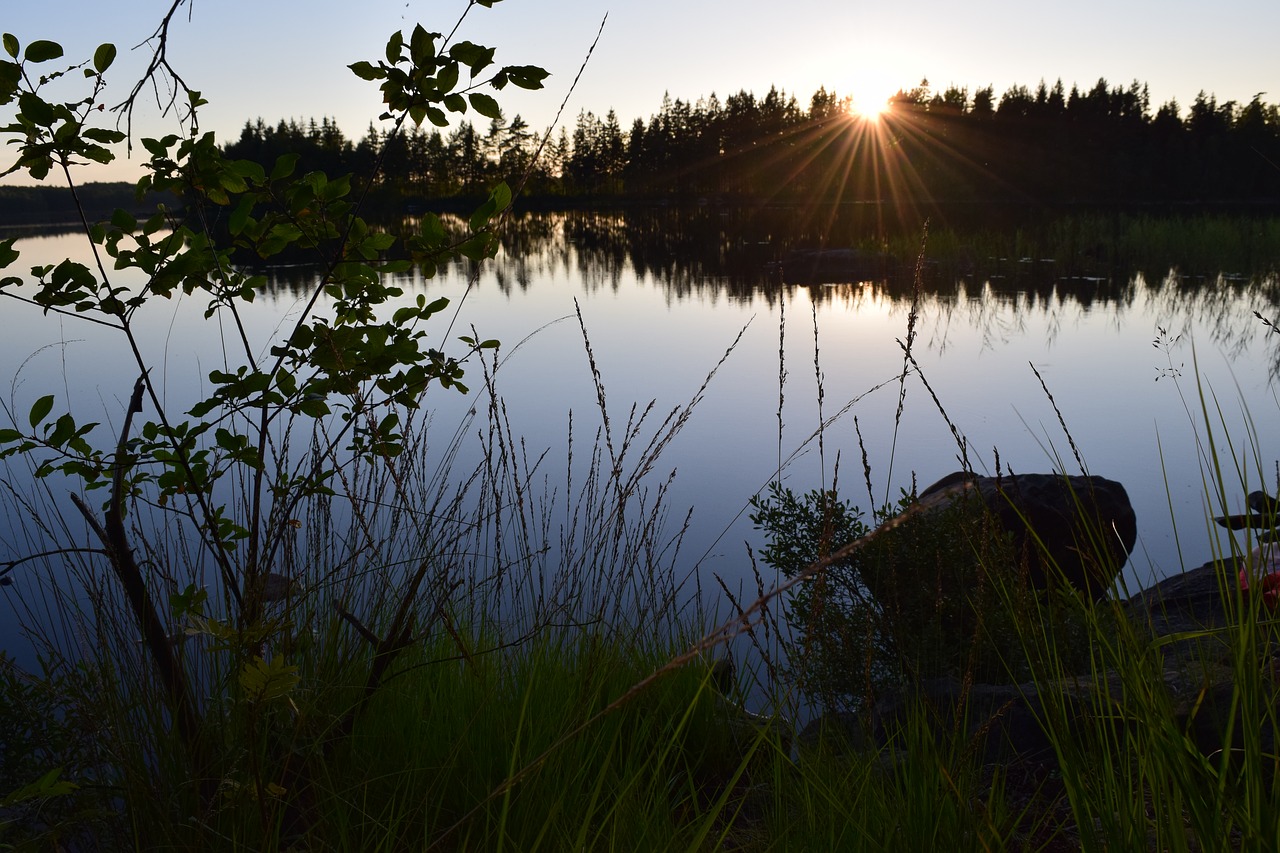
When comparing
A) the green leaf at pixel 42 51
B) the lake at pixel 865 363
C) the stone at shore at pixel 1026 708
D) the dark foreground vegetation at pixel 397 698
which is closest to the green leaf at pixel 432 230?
the dark foreground vegetation at pixel 397 698

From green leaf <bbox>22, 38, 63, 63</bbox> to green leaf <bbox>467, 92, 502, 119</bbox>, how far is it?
72 cm

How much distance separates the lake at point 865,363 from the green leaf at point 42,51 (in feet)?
2.46

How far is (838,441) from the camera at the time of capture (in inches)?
261

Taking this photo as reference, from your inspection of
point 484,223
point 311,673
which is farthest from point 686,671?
point 484,223

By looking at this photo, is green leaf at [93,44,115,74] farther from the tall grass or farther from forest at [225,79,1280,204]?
forest at [225,79,1280,204]

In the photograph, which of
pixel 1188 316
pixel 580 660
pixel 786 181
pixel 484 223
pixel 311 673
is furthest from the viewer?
pixel 786 181

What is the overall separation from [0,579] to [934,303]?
1123cm

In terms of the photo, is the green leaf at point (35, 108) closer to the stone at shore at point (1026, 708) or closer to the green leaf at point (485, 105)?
the green leaf at point (485, 105)

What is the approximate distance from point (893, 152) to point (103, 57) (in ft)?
180

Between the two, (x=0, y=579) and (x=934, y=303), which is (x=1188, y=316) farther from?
(x=0, y=579)

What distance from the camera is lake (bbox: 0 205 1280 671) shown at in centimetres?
541

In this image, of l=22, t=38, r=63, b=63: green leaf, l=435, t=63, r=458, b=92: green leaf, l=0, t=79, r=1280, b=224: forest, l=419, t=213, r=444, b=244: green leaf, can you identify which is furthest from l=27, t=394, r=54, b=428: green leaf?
l=0, t=79, r=1280, b=224: forest

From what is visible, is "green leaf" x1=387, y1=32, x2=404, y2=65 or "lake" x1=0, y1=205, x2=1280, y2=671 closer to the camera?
"green leaf" x1=387, y1=32, x2=404, y2=65

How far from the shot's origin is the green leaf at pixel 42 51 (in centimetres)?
160
